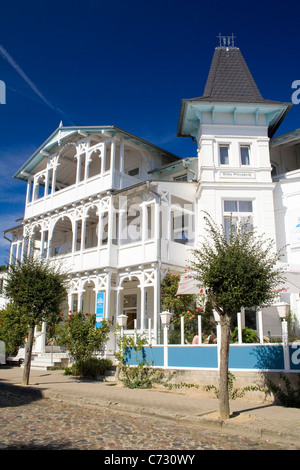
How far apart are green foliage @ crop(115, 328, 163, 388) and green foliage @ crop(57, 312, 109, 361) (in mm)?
2303

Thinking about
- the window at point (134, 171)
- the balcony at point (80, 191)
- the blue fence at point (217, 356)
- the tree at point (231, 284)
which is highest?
the window at point (134, 171)

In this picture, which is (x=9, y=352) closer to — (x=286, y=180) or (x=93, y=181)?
(x=93, y=181)

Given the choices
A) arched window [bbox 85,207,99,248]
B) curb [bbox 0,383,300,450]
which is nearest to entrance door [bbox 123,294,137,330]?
arched window [bbox 85,207,99,248]

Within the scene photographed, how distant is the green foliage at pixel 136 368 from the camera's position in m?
13.1

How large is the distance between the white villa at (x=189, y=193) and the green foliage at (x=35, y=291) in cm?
241

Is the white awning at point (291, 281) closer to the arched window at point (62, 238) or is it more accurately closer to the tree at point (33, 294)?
the tree at point (33, 294)

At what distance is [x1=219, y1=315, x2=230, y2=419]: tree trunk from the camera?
8445 millimetres

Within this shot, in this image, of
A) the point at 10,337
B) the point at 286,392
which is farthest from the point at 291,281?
the point at 10,337

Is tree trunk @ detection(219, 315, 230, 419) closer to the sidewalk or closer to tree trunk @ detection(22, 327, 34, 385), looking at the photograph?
the sidewalk

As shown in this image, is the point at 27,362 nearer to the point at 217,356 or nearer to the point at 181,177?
the point at 217,356

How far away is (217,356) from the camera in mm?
11828

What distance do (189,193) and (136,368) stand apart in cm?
883

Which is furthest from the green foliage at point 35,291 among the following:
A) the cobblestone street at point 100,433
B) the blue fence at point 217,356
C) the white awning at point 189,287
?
the cobblestone street at point 100,433

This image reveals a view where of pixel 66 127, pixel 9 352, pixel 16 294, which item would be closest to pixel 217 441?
pixel 16 294
